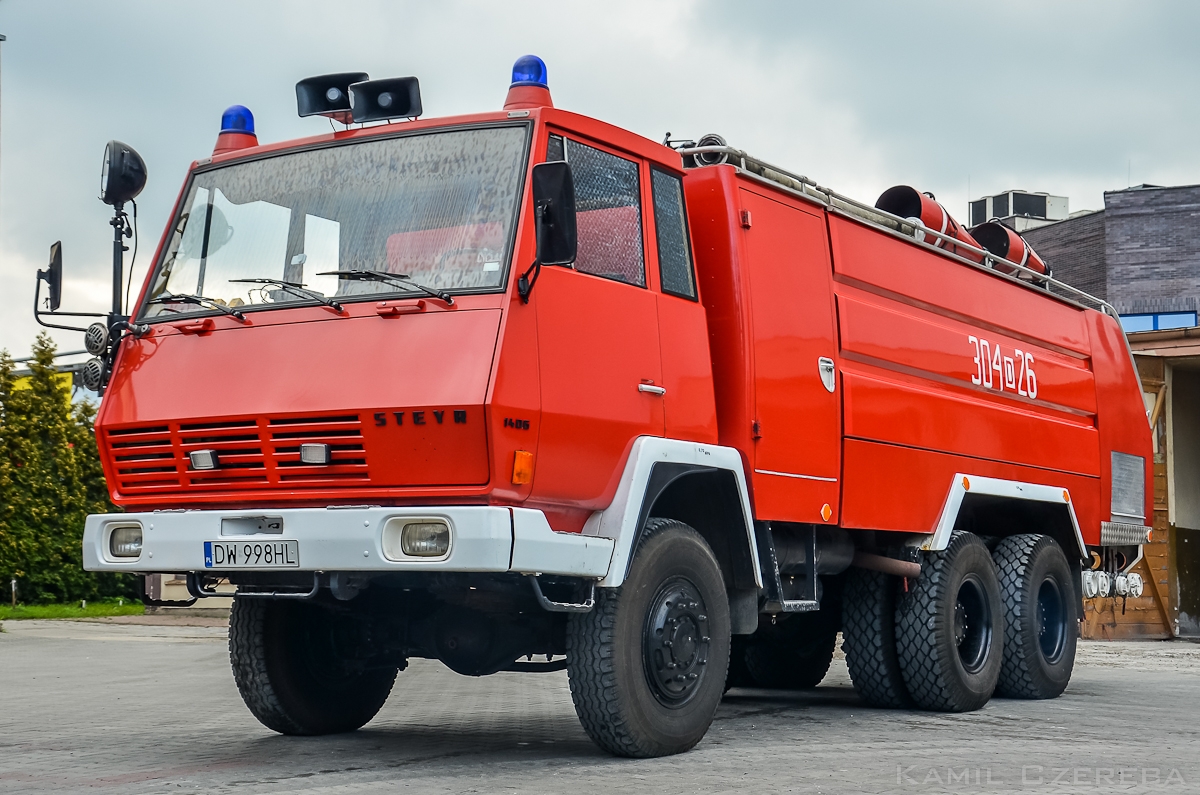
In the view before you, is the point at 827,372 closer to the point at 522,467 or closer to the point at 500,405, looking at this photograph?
the point at 522,467

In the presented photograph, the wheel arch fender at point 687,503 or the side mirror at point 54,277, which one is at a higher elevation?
the side mirror at point 54,277

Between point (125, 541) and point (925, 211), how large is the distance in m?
5.85

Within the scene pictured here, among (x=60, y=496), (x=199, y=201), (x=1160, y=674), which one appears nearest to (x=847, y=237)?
(x=199, y=201)

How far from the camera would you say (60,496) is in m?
37.3

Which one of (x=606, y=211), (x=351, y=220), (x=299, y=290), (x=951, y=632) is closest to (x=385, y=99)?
(x=351, y=220)

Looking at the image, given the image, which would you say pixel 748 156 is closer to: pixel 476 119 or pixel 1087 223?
pixel 476 119

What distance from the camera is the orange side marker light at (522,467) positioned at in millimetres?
5754

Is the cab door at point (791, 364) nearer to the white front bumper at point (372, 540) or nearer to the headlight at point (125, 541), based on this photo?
the white front bumper at point (372, 540)

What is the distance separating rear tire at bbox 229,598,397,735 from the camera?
7.30m

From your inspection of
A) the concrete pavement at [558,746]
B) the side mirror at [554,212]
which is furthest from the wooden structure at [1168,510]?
the side mirror at [554,212]

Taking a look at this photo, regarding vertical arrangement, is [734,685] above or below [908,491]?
below

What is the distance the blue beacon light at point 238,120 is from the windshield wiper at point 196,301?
1037 mm

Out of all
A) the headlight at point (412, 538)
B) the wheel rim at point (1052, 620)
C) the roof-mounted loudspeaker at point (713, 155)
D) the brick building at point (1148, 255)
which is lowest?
the wheel rim at point (1052, 620)

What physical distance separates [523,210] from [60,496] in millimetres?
34333
